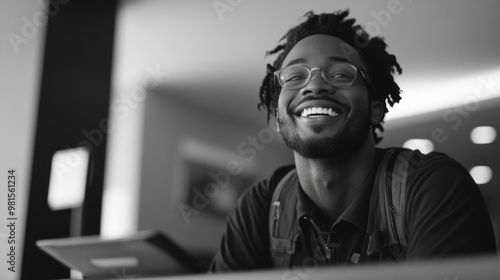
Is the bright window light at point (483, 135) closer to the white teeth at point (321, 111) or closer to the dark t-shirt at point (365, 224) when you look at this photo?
the dark t-shirt at point (365, 224)

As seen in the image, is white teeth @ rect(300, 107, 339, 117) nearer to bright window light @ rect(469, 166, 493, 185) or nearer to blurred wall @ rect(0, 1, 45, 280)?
bright window light @ rect(469, 166, 493, 185)

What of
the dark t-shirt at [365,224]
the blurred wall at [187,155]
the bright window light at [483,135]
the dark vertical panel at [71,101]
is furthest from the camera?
the dark vertical panel at [71,101]

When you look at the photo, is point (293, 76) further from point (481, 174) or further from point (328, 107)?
point (481, 174)

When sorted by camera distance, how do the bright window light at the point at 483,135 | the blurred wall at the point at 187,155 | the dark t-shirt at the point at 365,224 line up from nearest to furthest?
1. the dark t-shirt at the point at 365,224
2. the bright window light at the point at 483,135
3. the blurred wall at the point at 187,155

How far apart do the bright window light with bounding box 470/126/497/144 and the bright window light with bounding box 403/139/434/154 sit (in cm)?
7

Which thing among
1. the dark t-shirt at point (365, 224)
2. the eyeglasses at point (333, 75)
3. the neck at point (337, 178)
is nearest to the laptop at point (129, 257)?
the dark t-shirt at point (365, 224)

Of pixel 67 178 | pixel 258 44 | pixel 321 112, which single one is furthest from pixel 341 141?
pixel 67 178

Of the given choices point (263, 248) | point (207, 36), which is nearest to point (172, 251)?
point (263, 248)

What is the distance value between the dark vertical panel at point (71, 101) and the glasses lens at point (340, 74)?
725 millimetres

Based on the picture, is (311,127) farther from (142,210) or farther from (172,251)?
(142,210)

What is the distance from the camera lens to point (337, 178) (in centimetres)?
100

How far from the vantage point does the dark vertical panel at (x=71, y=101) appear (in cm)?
143

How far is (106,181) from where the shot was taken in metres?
1.43

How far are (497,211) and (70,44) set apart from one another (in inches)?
48.0
